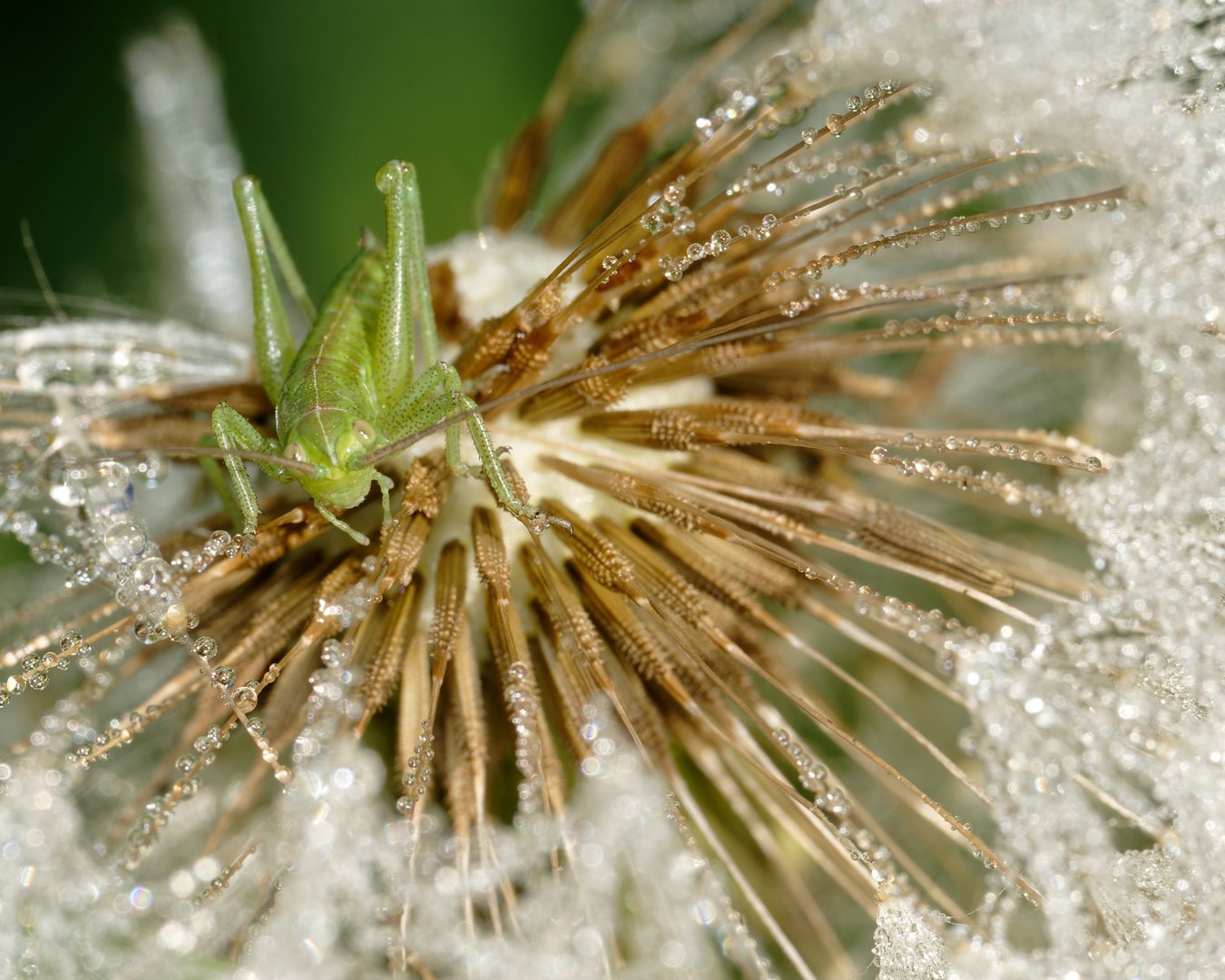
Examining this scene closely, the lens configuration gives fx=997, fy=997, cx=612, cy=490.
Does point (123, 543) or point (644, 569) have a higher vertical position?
point (123, 543)

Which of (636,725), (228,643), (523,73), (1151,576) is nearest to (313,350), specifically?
(228,643)

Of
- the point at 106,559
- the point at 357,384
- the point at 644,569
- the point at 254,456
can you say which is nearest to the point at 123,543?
the point at 106,559

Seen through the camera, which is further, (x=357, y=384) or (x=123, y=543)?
(x=357, y=384)

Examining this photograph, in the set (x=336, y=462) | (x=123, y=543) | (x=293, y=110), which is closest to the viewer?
(x=123, y=543)

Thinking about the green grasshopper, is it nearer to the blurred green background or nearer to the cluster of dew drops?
the cluster of dew drops

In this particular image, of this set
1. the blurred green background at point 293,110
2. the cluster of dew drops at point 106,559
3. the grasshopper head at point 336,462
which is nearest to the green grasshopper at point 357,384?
the grasshopper head at point 336,462

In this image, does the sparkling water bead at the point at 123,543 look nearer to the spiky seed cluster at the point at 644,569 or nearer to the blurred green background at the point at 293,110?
the spiky seed cluster at the point at 644,569

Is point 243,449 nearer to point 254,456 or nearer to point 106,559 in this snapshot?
point 254,456

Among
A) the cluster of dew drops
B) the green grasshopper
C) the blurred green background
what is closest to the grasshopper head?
the green grasshopper
